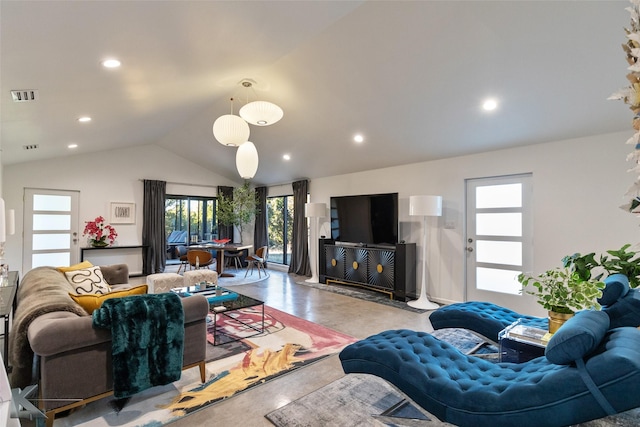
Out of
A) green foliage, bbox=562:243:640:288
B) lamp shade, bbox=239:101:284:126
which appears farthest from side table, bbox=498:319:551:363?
lamp shade, bbox=239:101:284:126

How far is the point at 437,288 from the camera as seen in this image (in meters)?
Result: 5.25

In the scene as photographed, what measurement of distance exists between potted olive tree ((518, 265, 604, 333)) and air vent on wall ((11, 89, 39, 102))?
433cm

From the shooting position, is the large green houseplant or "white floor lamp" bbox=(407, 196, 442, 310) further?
the large green houseplant

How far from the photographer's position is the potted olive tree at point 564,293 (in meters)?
2.01

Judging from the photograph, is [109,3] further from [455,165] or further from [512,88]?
[455,165]

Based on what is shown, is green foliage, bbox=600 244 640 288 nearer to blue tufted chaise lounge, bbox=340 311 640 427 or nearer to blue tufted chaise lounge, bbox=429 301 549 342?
blue tufted chaise lounge, bbox=429 301 549 342

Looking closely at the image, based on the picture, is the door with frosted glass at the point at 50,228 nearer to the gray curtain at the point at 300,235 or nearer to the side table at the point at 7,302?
the side table at the point at 7,302

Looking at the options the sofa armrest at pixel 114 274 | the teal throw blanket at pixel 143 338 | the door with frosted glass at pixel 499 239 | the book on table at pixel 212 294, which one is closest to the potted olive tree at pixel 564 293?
Result: the door with frosted glass at pixel 499 239

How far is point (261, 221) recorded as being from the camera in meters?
8.94

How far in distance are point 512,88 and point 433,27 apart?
1143 millimetres

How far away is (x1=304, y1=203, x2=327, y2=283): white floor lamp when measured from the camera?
6727mm

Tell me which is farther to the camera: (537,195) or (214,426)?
(537,195)

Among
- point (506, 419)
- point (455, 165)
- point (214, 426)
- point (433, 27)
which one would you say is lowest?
point (214, 426)

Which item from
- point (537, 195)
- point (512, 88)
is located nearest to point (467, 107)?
point (512, 88)
